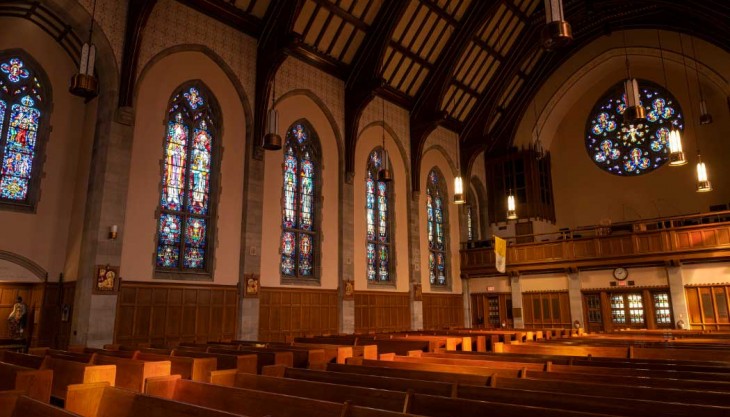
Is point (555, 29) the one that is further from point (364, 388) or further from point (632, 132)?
point (632, 132)

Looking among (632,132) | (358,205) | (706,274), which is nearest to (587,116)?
(632,132)

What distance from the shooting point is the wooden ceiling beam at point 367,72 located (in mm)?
14625

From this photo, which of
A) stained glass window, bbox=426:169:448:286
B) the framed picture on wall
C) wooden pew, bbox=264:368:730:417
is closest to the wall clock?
stained glass window, bbox=426:169:448:286

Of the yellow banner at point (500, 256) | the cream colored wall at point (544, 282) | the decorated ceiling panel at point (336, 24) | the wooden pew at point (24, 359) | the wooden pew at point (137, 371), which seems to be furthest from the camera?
the cream colored wall at point (544, 282)

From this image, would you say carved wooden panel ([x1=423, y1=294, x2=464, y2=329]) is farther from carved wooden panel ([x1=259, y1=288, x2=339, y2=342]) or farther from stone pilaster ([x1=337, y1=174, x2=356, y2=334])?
carved wooden panel ([x1=259, y1=288, x2=339, y2=342])

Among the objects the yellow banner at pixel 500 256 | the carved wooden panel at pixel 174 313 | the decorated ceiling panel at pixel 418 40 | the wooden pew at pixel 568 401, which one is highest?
the decorated ceiling panel at pixel 418 40

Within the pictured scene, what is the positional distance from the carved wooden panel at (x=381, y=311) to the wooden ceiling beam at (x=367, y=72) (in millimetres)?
3892

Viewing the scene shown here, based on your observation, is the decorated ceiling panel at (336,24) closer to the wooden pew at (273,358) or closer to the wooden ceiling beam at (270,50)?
the wooden ceiling beam at (270,50)

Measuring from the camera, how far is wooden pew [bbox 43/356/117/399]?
3.86 m

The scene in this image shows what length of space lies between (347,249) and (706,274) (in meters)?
10.9

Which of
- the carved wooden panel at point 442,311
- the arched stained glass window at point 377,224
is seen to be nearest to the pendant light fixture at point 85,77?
the arched stained glass window at point 377,224

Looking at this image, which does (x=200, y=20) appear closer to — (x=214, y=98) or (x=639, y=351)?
A: (x=214, y=98)

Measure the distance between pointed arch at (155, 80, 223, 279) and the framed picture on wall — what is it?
1.03m

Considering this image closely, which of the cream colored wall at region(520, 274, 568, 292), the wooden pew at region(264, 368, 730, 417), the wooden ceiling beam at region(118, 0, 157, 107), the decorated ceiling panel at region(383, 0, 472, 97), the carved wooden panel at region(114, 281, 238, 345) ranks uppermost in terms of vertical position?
the decorated ceiling panel at region(383, 0, 472, 97)
